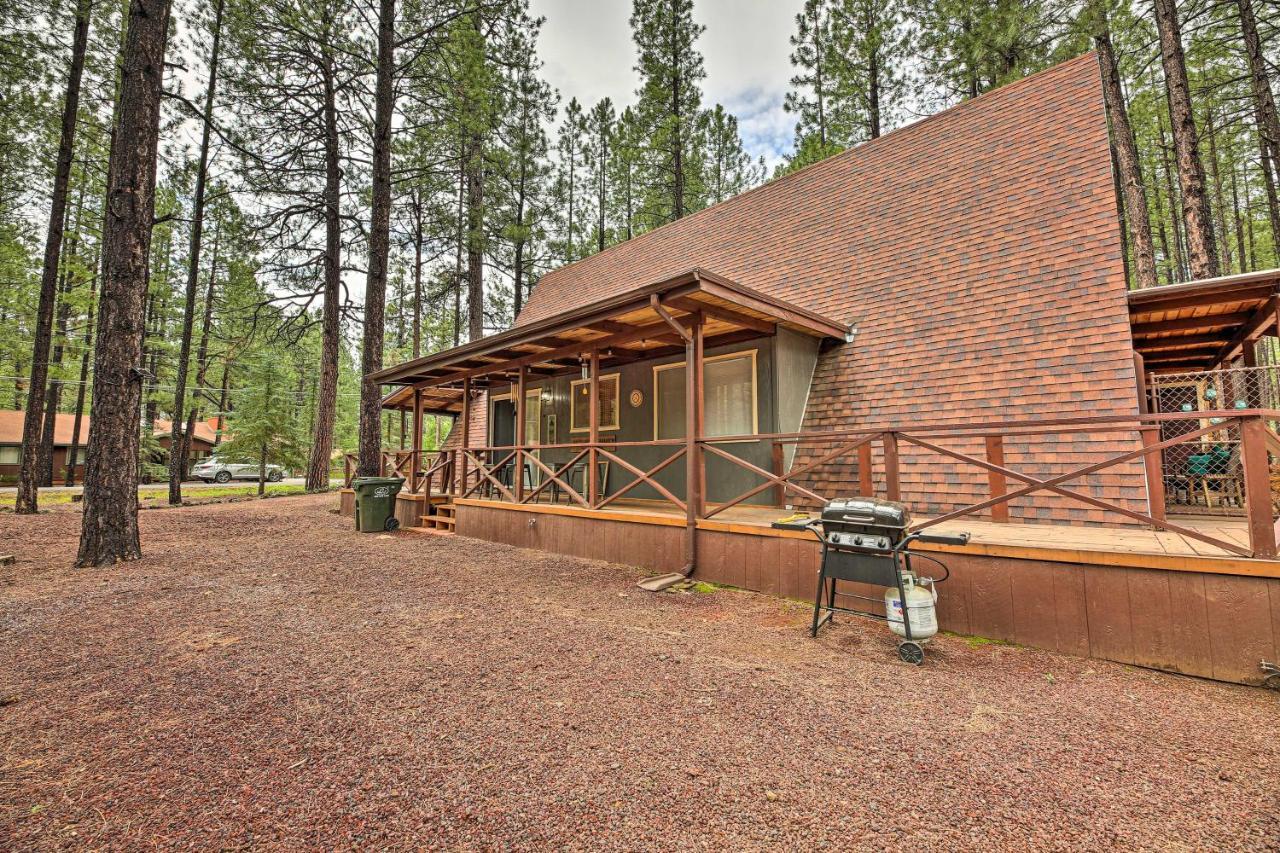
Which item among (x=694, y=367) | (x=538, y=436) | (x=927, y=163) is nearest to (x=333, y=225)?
(x=538, y=436)

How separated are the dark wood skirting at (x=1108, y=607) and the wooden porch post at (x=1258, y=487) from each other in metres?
0.21

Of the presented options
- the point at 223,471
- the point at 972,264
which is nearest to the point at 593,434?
the point at 972,264

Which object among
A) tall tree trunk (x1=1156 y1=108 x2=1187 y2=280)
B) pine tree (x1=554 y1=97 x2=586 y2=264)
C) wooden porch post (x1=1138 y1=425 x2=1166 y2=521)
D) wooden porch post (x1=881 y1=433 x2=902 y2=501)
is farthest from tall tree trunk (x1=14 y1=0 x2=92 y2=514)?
tall tree trunk (x1=1156 y1=108 x2=1187 y2=280)

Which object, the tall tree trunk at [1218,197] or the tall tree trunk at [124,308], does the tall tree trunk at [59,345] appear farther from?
the tall tree trunk at [1218,197]

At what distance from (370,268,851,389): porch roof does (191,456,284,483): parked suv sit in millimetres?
18982

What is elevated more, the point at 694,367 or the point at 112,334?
the point at 112,334

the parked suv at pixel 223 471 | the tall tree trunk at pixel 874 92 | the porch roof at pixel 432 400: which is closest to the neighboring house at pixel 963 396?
the porch roof at pixel 432 400

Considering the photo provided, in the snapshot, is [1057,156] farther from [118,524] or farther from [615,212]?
[615,212]

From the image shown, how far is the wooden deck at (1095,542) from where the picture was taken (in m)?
3.11

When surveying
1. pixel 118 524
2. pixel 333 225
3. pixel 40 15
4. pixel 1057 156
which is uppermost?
pixel 40 15

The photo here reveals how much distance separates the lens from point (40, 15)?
1062cm

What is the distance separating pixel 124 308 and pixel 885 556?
793 centimetres

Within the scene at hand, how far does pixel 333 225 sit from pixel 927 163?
14.2 m

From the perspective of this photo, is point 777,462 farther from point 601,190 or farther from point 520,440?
point 601,190
